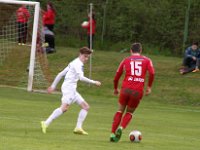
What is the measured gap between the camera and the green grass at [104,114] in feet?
47.8

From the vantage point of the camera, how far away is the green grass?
14562mm

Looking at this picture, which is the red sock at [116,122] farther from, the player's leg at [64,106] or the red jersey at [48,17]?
the red jersey at [48,17]

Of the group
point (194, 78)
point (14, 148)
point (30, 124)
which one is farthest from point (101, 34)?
point (14, 148)

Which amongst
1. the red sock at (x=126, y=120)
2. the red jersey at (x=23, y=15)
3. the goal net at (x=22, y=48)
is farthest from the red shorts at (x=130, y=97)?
the red jersey at (x=23, y=15)

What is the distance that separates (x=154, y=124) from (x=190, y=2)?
53.5 feet

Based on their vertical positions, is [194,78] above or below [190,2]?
below

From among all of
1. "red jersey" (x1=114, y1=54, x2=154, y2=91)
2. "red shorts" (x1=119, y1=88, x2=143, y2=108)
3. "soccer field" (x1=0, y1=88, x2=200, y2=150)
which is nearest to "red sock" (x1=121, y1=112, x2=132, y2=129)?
"red shorts" (x1=119, y1=88, x2=143, y2=108)

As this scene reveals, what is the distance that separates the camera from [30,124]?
59.0 ft

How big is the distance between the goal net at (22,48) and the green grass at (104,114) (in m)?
1.32

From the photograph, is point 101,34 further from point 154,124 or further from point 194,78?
point 154,124

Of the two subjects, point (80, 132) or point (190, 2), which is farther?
point (190, 2)

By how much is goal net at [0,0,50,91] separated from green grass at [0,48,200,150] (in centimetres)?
132

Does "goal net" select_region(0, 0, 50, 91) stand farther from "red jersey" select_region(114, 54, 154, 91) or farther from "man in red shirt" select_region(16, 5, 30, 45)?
"red jersey" select_region(114, 54, 154, 91)

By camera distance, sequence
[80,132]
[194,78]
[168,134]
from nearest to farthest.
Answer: [80,132] < [168,134] < [194,78]
